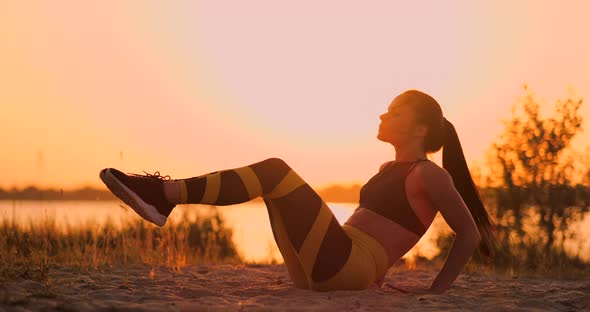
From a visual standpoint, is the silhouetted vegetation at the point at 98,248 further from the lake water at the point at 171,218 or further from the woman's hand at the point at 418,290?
the woman's hand at the point at 418,290

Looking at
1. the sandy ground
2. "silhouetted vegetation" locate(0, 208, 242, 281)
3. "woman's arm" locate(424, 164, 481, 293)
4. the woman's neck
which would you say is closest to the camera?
the sandy ground

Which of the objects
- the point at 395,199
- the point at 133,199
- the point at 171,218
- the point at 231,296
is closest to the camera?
the point at 133,199

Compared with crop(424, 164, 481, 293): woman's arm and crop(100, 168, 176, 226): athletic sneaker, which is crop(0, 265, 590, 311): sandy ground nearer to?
crop(424, 164, 481, 293): woman's arm

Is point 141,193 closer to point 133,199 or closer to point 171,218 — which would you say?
point 133,199

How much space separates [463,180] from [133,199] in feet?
7.00

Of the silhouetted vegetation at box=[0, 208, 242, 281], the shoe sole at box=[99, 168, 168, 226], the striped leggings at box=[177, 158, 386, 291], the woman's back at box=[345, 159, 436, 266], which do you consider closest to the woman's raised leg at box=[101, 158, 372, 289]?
the striped leggings at box=[177, 158, 386, 291]

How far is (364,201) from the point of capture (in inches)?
163

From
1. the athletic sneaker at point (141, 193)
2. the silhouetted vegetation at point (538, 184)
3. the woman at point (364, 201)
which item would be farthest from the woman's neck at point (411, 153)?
the silhouetted vegetation at point (538, 184)

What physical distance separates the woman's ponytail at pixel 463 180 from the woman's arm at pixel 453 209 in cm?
39

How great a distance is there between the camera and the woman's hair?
4.19 meters

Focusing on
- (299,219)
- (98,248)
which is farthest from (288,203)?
(98,248)

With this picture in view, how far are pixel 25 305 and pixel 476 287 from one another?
11.2 feet

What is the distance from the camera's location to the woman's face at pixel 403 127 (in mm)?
4172

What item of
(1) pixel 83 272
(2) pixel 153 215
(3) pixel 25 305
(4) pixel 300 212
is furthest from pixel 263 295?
(1) pixel 83 272
